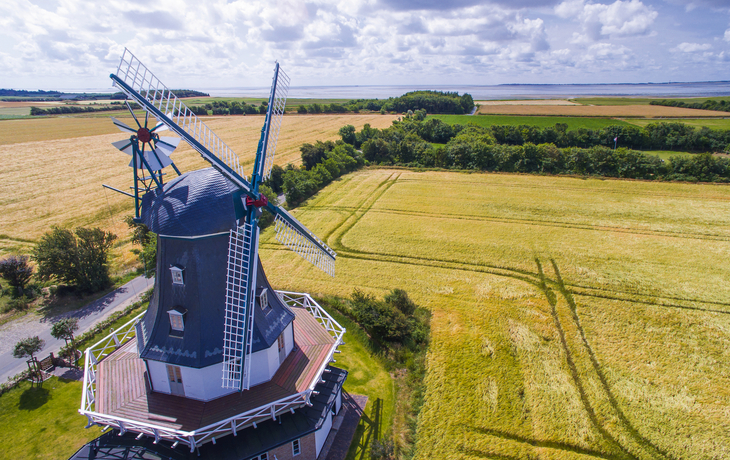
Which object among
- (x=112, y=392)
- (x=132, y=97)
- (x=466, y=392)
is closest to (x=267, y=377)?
(x=112, y=392)

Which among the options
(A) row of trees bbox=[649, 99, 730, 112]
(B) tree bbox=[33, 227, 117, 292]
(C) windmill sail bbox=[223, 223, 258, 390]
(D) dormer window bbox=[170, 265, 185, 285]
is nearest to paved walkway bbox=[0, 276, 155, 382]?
(B) tree bbox=[33, 227, 117, 292]

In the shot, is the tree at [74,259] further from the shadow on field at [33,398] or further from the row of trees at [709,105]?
the row of trees at [709,105]

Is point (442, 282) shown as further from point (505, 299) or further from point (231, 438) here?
point (231, 438)

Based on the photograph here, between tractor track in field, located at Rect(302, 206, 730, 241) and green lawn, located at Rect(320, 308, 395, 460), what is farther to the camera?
tractor track in field, located at Rect(302, 206, 730, 241)

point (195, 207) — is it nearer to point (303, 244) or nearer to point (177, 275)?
point (177, 275)

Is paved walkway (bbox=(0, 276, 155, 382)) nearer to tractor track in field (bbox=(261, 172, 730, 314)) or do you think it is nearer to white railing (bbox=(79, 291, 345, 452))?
white railing (bbox=(79, 291, 345, 452))

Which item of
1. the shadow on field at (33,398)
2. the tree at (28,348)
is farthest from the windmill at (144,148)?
the tree at (28,348)
